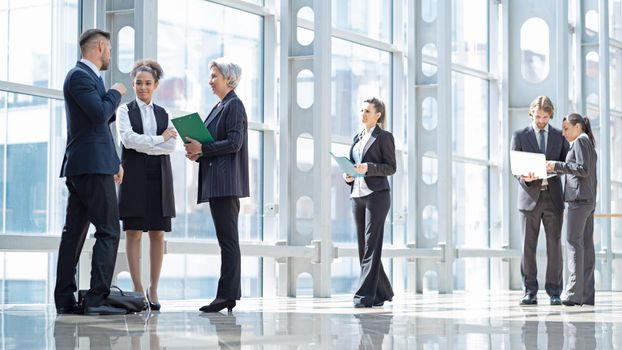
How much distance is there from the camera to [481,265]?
12.2 m

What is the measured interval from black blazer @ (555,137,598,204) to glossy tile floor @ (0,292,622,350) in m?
1.25

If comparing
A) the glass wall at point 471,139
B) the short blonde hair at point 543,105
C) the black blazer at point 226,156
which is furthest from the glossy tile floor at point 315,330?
the glass wall at point 471,139

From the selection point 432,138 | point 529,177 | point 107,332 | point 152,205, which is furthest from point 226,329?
point 432,138

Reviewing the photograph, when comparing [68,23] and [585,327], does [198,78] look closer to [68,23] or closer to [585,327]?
[68,23]

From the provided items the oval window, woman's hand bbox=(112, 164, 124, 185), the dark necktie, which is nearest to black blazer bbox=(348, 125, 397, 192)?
the dark necktie

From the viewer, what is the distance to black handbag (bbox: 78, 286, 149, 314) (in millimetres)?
5203

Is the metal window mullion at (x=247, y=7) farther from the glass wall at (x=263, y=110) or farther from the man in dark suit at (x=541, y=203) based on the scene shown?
the man in dark suit at (x=541, y=203)

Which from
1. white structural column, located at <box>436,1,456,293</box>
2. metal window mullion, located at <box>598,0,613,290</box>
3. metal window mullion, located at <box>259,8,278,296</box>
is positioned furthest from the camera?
metal window mullion, located at <box>598,0,613,290</box>

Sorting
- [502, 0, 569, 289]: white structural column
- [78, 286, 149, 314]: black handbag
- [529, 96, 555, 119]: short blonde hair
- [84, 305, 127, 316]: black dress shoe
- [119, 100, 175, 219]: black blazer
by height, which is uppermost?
[502, 0, 569, 289]: white structural column

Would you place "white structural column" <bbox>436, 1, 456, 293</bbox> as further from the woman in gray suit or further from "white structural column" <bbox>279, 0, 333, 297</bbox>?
the woman in gray suit

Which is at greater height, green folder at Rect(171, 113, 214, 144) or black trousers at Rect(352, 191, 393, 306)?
green folder at Rect(171, 113, 214, 144)

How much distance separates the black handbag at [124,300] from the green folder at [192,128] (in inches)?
33.1

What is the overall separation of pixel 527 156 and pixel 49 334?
3833mm

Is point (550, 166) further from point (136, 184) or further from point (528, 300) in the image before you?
point (136, 184)
